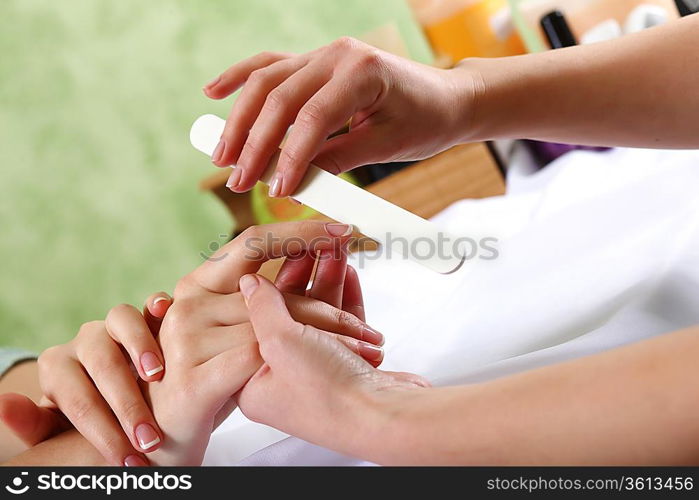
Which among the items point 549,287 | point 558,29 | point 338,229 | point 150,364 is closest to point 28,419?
point 150,364

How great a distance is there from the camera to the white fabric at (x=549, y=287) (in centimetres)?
75

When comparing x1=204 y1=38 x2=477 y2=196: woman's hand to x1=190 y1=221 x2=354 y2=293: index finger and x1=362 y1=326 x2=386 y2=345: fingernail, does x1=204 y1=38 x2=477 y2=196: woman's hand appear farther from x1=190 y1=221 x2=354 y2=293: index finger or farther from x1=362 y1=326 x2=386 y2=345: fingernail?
x1=362 y1=326 x2=386 y2=345: fingernail

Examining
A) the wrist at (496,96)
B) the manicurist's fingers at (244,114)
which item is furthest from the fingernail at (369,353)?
the wrist at (496,96)

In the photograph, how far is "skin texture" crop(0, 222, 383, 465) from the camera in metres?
0.69

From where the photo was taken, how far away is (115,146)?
2.63 metres

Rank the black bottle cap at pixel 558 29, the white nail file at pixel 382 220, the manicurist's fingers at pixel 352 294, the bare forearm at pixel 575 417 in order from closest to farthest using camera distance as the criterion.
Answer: the bare forearm at pixel 575 417, the white nail file at pixel 382 220, the manicurist's fingers at pixel 352 294, the black bottle cap at pixel 558 29

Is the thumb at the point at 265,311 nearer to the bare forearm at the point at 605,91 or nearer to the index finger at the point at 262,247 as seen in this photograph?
the index finger at the point at 262,247

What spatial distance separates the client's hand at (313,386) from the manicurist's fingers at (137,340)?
0.49 feet

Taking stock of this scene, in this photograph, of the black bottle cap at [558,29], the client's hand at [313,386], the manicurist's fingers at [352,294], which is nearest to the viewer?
the client's hand at [313,386]

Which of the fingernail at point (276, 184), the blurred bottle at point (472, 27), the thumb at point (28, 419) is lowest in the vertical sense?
the thumb at point (28, 419)

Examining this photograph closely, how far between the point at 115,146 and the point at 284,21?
801 mm

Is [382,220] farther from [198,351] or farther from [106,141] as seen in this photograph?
[106,141]

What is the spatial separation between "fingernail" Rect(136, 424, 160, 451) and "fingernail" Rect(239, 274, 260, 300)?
16cm

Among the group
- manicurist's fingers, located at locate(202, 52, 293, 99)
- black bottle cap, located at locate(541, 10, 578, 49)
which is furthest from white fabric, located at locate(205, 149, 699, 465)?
black bottle cap, located at locate(541, 10, 578, 49)
